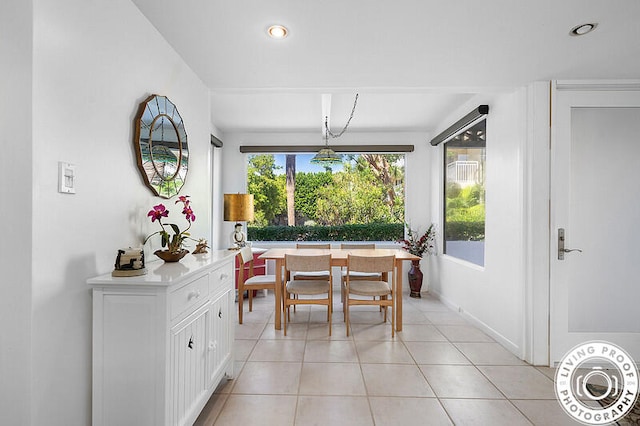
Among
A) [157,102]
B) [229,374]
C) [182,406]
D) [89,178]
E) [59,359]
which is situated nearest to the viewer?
[59,359]

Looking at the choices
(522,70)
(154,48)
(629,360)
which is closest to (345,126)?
(522,70)

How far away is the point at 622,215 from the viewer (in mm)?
2744

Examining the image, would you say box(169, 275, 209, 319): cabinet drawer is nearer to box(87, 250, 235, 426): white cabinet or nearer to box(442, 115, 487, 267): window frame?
box(87, 250, 235, 426): white cabinet

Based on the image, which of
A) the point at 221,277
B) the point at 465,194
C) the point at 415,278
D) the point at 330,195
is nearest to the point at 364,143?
the point at 330,195

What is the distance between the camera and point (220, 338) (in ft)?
7.08

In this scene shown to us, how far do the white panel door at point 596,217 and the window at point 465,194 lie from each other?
34.3 inches

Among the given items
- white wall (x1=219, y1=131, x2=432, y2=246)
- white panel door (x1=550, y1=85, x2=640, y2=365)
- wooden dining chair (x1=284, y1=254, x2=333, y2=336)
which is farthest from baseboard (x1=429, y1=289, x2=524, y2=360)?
wooden dining chair (x1=284, y1=254, x2=333, y2=336)

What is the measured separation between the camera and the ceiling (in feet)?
6.02

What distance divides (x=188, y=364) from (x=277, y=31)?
6.57 feet

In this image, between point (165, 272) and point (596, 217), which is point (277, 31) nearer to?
point (165, 272)

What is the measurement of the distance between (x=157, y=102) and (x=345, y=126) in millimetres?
3289

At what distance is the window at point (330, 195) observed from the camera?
5945 millimetres

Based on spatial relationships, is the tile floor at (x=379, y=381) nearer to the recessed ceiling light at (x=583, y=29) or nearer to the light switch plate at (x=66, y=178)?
the light switch plate at (x=66, y=178)

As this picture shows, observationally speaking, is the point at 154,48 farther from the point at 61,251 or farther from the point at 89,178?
the point at 61,251
